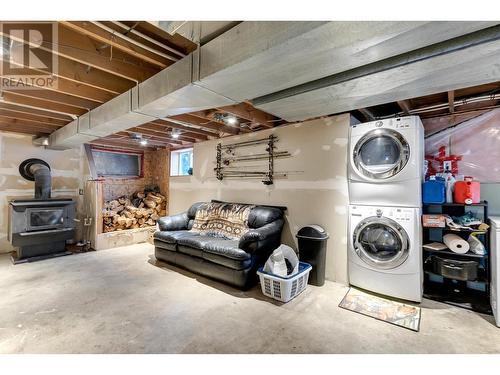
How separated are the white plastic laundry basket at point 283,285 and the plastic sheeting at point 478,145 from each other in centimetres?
234

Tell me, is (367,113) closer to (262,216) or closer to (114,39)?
(262,216)

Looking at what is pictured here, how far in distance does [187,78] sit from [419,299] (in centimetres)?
320

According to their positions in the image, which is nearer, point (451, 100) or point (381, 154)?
point (451, 100)

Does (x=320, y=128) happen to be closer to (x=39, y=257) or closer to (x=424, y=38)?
(x=424, y=38)

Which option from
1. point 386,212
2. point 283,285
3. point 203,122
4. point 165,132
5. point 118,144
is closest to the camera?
point 283,285

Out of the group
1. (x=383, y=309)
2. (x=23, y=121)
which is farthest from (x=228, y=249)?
(x=23, y=121)

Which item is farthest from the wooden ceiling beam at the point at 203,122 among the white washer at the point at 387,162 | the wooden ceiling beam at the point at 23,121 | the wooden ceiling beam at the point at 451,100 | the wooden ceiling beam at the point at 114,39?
the wooden ceiling beam at the point at 451,100

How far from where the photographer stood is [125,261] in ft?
13.2

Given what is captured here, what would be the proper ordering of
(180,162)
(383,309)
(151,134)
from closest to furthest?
(383,309) → (151,134) → (180,162)

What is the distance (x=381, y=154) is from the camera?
2.79 m

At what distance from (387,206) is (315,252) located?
104cm

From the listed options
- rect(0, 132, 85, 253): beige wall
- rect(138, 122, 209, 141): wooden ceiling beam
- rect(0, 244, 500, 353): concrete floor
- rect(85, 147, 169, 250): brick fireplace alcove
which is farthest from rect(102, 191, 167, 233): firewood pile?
rect(138, 122, 209, 141): wooden ceiling beam

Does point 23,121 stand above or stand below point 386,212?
above

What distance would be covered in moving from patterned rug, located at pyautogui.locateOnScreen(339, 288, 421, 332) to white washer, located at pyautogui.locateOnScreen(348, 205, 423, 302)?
12 centimetres
